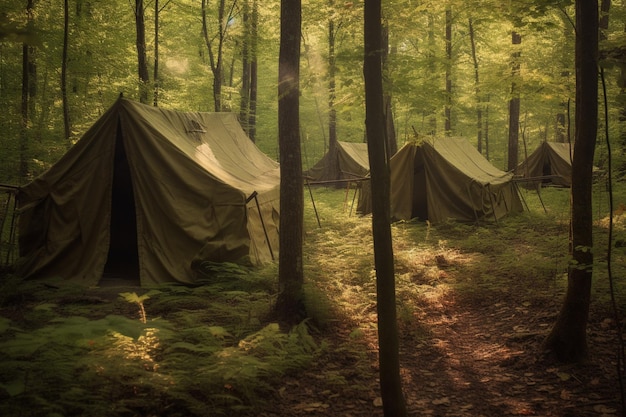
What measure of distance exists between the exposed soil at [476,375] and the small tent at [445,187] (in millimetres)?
6626

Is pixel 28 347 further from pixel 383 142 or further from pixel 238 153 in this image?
pixel 238 153

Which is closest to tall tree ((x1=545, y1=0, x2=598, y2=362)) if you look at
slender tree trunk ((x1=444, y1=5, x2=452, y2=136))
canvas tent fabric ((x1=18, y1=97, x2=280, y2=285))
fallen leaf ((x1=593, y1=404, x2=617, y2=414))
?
fallen leaf ((x1=593, y1=404, x2=617, y2=414))

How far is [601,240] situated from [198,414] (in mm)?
7721

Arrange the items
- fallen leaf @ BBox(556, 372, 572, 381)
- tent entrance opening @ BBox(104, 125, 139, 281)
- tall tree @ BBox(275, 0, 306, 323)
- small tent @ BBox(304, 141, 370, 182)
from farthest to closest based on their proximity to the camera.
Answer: small tent @ BBox(304, 141, 370, 182)
tent entrance opening @ BBox(104, 125, 139, 281)
tall tree @ BBox(275, 0, 306, 323)
fallen leaf @ BBox(556, 372, 572, 381)

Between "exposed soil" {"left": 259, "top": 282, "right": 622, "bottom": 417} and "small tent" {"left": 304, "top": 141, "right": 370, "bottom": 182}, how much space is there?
634 inches

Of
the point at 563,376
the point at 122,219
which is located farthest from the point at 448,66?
the point at 122,219

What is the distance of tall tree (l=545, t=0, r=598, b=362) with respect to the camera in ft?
12.8

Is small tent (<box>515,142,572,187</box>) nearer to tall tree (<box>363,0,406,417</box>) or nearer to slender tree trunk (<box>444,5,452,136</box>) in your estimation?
slender tree trunk (<box>444,5,452,136</box>)

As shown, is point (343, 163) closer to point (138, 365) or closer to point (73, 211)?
point (73, 211)

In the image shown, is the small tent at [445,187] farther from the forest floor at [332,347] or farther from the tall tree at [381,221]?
the tall tree at [381,221]

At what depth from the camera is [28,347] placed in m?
2.65

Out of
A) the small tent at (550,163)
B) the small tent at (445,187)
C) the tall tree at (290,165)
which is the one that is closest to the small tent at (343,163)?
the small tent at (550,163)

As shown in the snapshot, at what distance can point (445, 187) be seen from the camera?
1240 cm

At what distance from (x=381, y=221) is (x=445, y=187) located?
9.87 m
